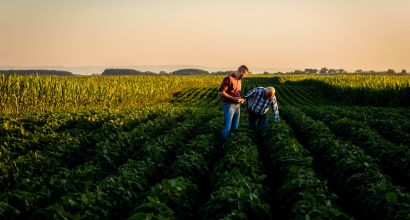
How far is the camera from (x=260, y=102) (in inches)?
526

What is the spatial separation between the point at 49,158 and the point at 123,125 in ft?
19.8

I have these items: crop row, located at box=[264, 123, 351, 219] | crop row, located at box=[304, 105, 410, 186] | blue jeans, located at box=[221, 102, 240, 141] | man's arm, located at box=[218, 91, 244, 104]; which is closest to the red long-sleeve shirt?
man's arm, located at box=[218, 91, 244, 104]

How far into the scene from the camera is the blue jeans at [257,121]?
1417cm

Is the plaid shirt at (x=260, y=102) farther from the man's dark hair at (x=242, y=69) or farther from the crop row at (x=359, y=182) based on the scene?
the crop row at (x=359, y=182)

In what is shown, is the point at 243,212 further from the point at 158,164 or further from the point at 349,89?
the point at 349,89

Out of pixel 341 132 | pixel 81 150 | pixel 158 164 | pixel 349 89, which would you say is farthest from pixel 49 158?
pixel 349 89

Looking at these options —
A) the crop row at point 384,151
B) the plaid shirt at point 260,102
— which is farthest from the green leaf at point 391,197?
the plaid shirt at point 260,102

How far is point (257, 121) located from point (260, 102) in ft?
4.35

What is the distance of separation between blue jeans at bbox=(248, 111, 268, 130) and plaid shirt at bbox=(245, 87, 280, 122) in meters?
0.51

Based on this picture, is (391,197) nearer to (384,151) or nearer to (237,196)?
(237,196)

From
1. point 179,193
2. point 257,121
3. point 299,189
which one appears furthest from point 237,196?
point 257,121

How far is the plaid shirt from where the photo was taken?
13.2 m

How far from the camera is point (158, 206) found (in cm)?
574

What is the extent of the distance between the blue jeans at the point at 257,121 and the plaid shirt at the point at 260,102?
0.51 metres
